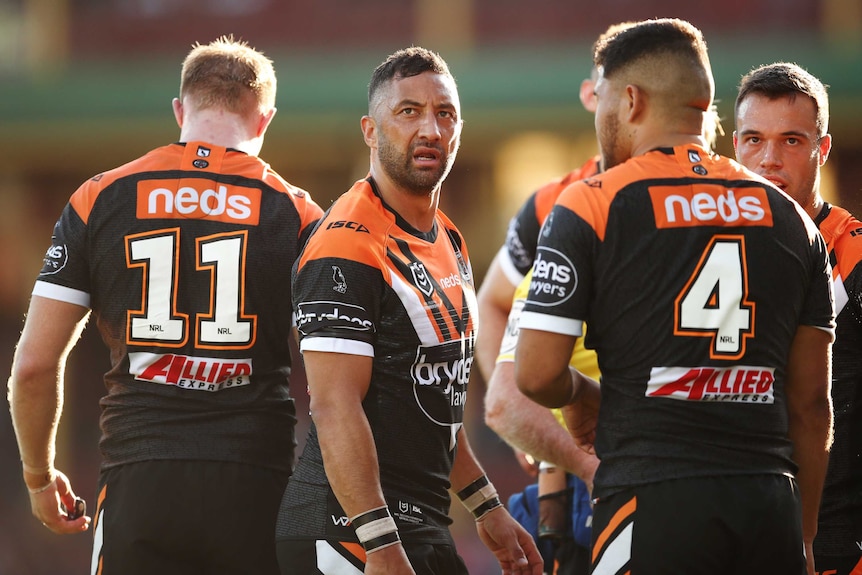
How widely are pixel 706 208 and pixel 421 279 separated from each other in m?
0.90

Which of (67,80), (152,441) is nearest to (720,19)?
(67,80)

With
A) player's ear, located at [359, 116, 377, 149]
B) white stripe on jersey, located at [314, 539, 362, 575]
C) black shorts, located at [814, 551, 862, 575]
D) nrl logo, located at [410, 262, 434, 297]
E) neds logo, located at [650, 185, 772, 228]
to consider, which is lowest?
black shorts, located at [814, 551, 862, 575]

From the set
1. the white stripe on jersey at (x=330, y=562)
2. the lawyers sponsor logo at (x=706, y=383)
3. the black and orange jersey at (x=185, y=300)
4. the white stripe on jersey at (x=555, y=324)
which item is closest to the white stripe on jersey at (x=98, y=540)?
the black and orange jersey at (x=185, y=300)

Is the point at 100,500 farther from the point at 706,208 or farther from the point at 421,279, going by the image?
the point at 706,208

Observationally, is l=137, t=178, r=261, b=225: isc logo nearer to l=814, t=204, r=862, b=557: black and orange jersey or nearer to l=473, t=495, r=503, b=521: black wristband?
l=473, t=495, r=503, b=521: black wristband

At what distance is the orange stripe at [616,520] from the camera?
316 cm

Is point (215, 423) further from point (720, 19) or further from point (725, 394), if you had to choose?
point (720, 19)

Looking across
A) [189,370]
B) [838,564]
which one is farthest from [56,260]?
[838,564]

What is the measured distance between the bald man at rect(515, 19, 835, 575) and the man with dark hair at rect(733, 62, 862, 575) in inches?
21.8

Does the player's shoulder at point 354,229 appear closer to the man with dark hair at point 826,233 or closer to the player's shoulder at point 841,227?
the man with dark hair at point 826,233

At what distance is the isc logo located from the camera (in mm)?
4043

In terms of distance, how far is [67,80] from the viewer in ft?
44.1

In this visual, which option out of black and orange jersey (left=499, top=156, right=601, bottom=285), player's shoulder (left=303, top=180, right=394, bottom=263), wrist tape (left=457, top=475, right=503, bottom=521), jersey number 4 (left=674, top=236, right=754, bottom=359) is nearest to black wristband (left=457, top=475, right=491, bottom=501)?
wrist tape (left=457, top=475, right=503, bottom=521)

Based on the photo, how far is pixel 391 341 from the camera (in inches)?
137
